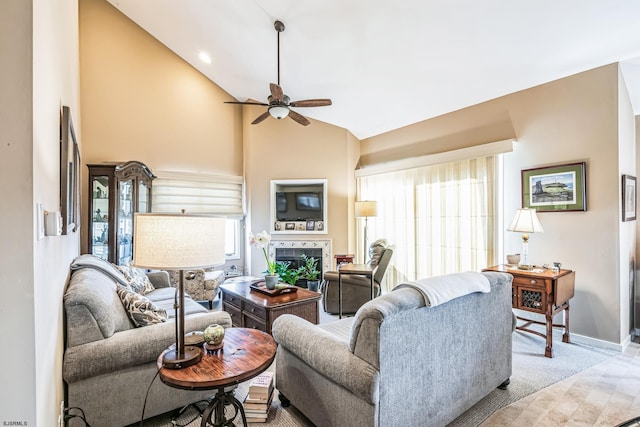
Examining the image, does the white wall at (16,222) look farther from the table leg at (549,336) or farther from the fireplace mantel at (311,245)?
the fireplace mantel at (311,245)

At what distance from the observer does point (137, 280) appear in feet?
11.1

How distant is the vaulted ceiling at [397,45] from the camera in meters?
2.69

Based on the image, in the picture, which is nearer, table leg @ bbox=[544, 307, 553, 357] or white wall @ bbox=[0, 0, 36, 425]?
white wall @ bbox=[0, 0, 36, 425]

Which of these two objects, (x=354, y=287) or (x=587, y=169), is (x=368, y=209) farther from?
(x=587, y=169)

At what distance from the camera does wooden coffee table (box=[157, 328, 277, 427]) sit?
136cm

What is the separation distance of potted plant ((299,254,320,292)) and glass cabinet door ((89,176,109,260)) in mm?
2958

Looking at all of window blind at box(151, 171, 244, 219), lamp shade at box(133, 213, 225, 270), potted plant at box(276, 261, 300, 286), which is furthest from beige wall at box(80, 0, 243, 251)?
lamp shade at box(133, 213, 225, 270)

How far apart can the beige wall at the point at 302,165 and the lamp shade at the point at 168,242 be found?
13.5 feet

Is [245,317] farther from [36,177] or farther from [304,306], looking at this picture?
[36,177]

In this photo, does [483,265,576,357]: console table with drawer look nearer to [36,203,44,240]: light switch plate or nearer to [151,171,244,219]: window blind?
[36,203,44,240]: light switch plate

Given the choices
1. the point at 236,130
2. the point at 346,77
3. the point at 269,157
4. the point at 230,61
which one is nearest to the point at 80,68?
the point at 230,61

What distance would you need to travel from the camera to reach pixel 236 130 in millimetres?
5816

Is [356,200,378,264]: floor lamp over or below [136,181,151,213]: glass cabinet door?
below

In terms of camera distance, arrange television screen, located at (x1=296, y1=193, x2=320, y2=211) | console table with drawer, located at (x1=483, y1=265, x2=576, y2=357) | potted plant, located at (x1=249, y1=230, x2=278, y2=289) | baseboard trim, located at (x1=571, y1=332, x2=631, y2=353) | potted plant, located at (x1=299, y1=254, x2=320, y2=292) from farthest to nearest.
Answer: television screen, located at (x1=296, y1=193, x2=320, y2=211)
potted plant, located at (x1=299, y1=254, x2=320, y2=292)
potted plant, located at (x1=249, y1=230, x2=278, y2=289)
baseboard trim, located at (x1=571, y1=332, x2=631, y2=353)
console table with drawer, located at (x1=483, y1=265, x2=576, y2=357)
